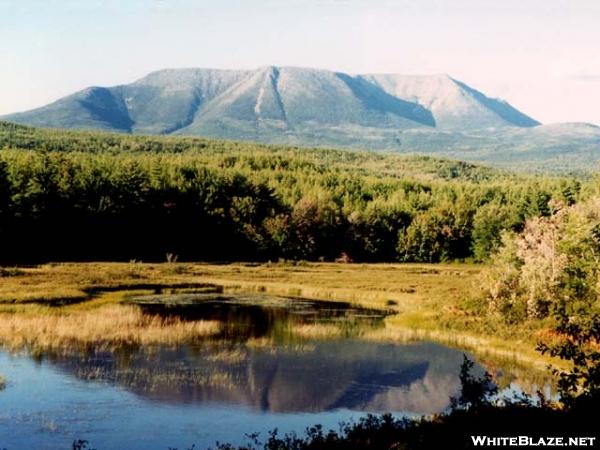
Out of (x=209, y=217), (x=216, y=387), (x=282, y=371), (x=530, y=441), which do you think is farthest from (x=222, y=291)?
(x=530, y=441)

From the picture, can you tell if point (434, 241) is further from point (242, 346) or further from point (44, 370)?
point (44, 370)

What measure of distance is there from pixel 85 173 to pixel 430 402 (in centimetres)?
10387

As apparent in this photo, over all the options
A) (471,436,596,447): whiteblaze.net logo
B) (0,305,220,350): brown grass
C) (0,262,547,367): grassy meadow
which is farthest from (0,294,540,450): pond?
(471,436,596,447): whiteblaze.net logo

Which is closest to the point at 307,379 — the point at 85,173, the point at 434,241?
the point at 85,173

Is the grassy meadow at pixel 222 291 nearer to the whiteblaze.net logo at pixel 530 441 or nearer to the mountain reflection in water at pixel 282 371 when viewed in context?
the mountain reflection in water at pixel 282 371

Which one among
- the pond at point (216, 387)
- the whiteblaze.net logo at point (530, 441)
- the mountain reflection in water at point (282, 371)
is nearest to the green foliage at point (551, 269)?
the mountain reflection in water at point (282, 371)

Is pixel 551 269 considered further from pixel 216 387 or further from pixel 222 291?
pixel 222 291

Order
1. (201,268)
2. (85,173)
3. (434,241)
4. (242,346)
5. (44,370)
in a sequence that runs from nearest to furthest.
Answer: (44,370)
(242,346)
(201,268)
(85,173)
(434,241)

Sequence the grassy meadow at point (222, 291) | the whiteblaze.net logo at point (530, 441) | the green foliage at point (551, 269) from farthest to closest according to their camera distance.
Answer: the green foliage at point (551, 269)
the grassy meadow at point (222, 291)
the whiteblaze.net logo at point (530, 441)

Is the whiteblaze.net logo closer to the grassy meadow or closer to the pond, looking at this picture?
the pond

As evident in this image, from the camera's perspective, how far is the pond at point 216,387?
1244 inches

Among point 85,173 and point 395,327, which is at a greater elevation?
point 85,173

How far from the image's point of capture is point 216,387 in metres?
39.3

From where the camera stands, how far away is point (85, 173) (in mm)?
130875
